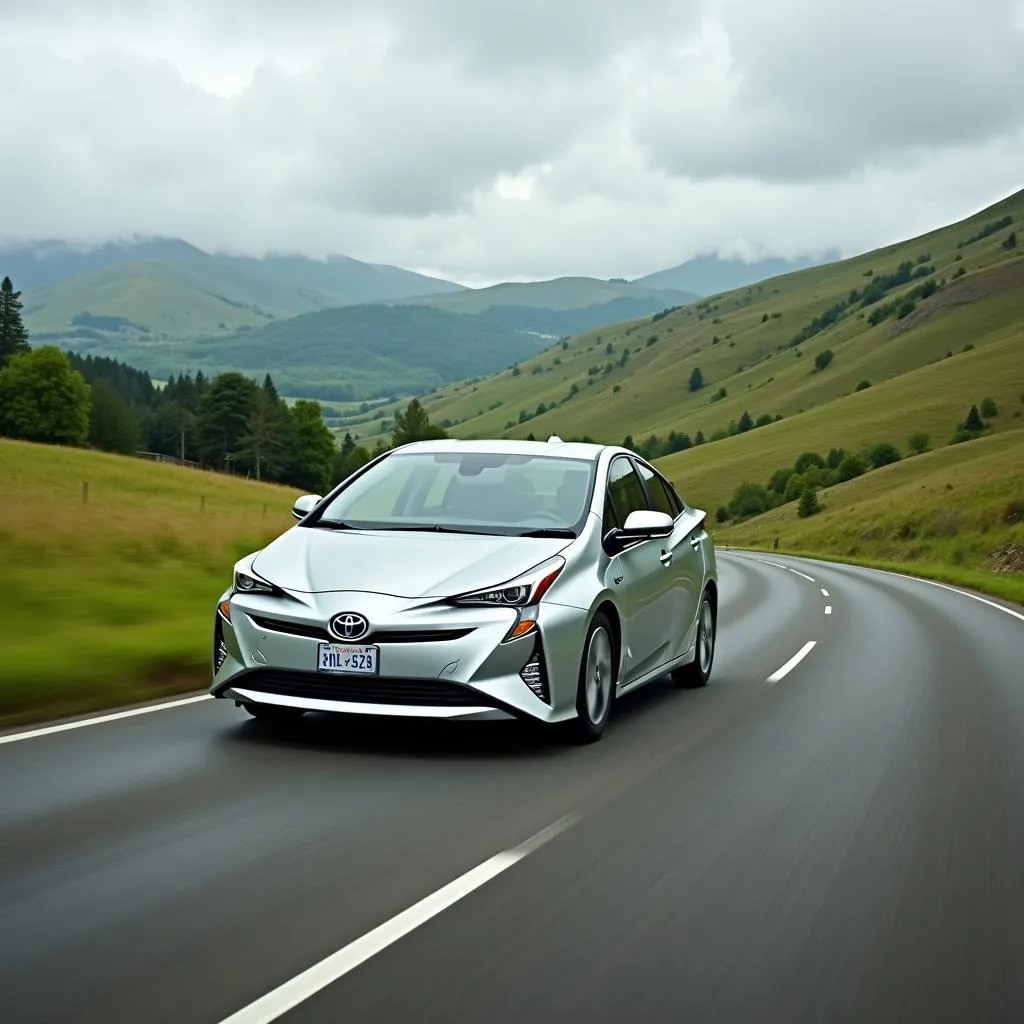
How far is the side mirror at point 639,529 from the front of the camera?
8.37 metres

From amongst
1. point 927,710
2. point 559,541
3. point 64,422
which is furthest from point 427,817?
point 64,422

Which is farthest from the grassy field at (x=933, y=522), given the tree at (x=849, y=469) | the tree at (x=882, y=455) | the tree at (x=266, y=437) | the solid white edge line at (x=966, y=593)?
the tree at (x=266, y=437)

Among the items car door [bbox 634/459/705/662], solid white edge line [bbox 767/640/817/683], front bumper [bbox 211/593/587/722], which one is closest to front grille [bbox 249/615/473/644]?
front bumper [bbox 211/593/587/722]

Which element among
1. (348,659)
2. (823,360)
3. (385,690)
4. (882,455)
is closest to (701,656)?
(385,690)

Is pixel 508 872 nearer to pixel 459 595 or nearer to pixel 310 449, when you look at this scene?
pixel 459 595

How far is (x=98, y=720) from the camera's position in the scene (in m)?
8.17

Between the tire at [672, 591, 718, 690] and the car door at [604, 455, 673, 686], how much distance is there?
4.03ft

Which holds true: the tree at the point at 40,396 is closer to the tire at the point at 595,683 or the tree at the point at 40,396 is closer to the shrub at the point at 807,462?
the shrub at the point at 807,462

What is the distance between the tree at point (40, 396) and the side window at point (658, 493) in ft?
310

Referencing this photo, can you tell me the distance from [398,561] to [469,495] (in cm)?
130

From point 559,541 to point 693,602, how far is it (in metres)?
2.67

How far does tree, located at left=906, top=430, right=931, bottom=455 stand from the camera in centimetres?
11488

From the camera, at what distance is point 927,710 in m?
10.4

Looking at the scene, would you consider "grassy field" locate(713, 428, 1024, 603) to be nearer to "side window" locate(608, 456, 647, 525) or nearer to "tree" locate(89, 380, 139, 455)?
"side window" locate(608, 456, 647, 525)
